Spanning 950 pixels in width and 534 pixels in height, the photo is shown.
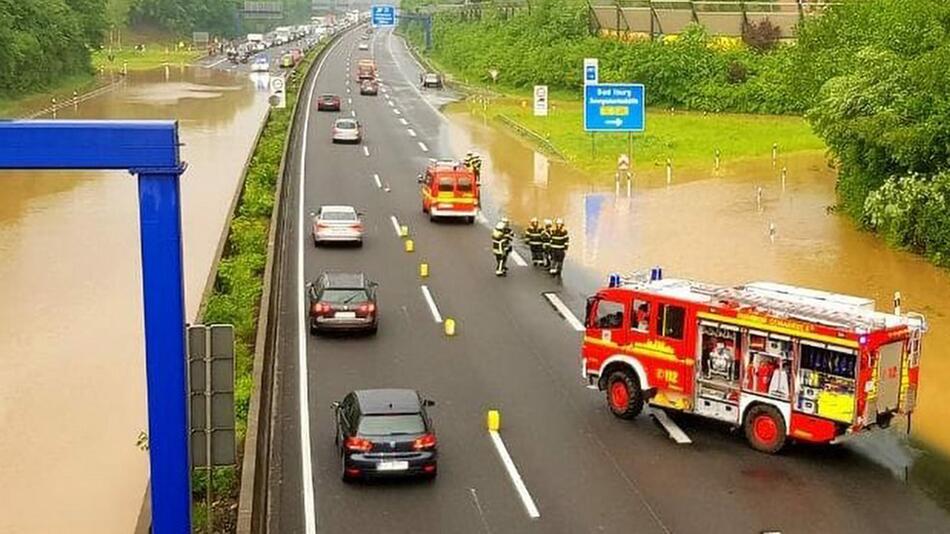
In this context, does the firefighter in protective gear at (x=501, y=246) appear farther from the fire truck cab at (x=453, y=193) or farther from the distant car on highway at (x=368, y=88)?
the distant car on highway at (x=368, y=88)

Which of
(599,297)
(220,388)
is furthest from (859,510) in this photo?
(220,388)

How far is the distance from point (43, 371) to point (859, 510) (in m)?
15.6

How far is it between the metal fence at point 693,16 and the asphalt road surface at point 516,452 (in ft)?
179

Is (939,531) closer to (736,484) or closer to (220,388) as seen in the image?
(736,484)

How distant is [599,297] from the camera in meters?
19.2

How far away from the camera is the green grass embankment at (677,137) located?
4956cm

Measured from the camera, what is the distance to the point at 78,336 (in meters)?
A: 26.1

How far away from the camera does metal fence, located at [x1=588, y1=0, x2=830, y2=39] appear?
78.4 m

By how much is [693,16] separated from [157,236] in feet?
244

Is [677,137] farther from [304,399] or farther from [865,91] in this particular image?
[304,399]

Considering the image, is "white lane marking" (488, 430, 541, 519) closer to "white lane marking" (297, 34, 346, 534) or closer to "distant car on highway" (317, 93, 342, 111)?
"white lane marking" (297, 34, 346, 534)

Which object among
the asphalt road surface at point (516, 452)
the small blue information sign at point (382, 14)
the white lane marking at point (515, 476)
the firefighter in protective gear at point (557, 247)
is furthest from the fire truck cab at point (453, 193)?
the small blue information sign at point (382, 14)

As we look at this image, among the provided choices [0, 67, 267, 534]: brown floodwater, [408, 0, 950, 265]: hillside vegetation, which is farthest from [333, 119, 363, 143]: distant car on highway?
[408, 0, 950, 265]: hillside vegetation

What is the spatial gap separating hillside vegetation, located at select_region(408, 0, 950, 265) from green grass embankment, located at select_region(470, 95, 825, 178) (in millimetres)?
2626
